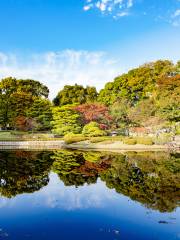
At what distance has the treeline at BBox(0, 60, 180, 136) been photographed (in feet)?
106

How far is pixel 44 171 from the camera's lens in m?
15.6

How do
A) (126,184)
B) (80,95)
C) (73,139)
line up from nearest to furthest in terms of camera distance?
(126,184) → (73,139) → (80,95)

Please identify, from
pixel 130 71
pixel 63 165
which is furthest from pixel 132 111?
pixel 63 165

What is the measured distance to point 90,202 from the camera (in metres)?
9.95

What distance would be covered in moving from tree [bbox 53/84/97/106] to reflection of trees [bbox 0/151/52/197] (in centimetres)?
3179

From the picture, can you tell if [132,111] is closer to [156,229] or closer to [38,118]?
[38,118]

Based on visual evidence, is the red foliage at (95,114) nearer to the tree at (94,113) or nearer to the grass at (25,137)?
the tree at (94,113)

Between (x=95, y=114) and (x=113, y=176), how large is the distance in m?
22.0

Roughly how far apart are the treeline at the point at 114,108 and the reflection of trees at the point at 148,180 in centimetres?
1399

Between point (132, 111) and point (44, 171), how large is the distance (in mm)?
21868

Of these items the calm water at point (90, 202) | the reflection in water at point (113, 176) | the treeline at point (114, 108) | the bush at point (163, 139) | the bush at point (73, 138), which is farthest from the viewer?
the treeline at point (114, 108)

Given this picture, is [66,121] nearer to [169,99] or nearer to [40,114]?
[40,114]

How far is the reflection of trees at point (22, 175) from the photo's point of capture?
37.7 feet

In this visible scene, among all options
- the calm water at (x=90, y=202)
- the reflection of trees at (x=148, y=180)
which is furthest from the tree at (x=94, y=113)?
the calm water at (x=90, y=202)
